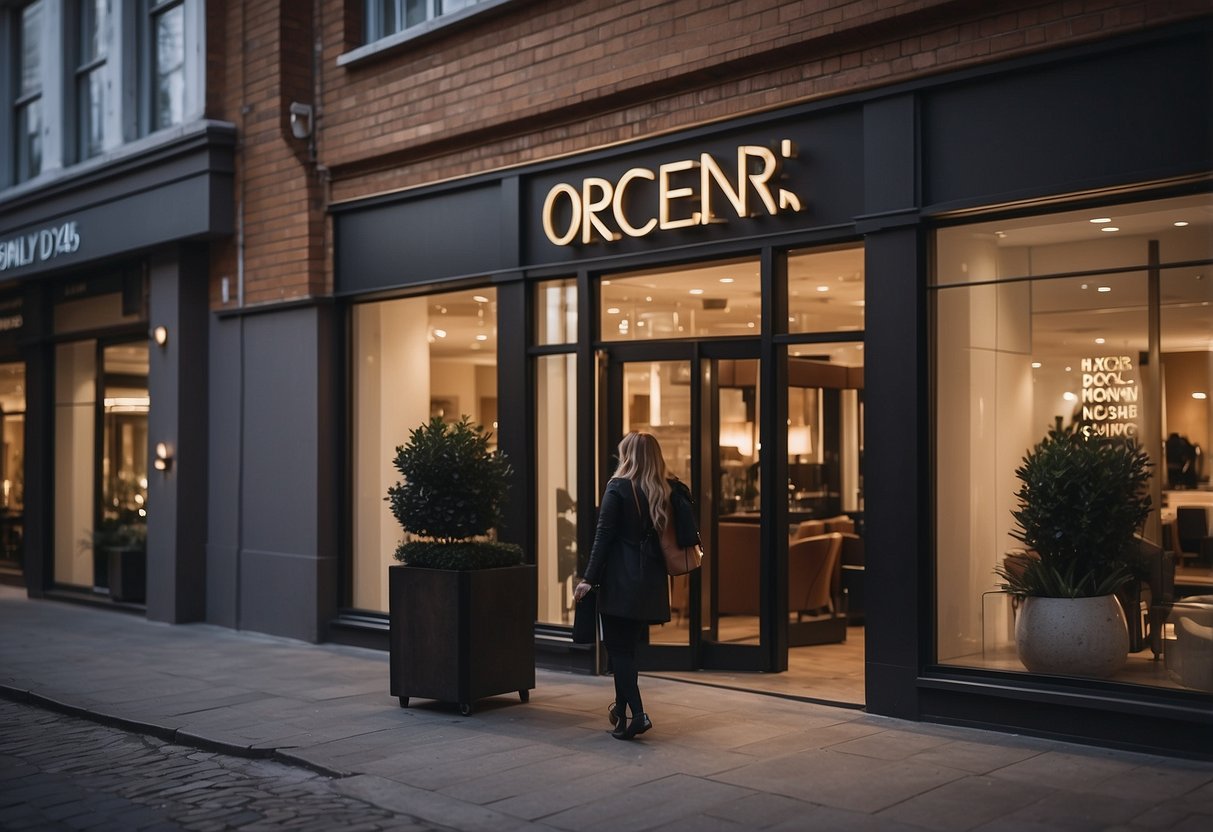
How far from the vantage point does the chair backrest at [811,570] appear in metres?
11.9

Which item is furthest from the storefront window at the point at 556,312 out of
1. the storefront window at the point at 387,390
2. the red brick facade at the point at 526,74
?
the storefront window at the point at 387,390

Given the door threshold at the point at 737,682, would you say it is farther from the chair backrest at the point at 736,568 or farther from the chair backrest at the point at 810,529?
the chair backrest at the point at 810,529

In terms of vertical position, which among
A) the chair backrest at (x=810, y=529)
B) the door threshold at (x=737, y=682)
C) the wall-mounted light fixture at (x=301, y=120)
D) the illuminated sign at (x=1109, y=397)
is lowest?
the door threshold at (x=737, y=682)

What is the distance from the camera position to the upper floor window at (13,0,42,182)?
17.4 metres

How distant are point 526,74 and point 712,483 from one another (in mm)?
3807

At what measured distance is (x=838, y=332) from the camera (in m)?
9.30

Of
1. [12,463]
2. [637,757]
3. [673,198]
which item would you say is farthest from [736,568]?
[12,463]

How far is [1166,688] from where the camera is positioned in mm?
7336

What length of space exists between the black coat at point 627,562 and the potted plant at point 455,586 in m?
1.20

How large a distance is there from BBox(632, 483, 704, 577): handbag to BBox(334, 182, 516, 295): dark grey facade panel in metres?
3.93

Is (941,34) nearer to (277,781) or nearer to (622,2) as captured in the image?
(622,2)

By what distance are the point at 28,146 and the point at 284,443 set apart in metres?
7.69

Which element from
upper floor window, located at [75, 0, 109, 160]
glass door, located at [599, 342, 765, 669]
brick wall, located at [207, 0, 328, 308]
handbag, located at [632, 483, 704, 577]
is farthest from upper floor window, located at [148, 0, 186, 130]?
handbag, located at [632, 483, 704, 577]

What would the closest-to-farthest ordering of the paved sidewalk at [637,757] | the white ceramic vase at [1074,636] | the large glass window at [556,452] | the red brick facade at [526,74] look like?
the paved sidewalk at [637,757], the white ceramic vase at [1074,636], the red brick facade at [526,74], the large glass window at [556,452]
